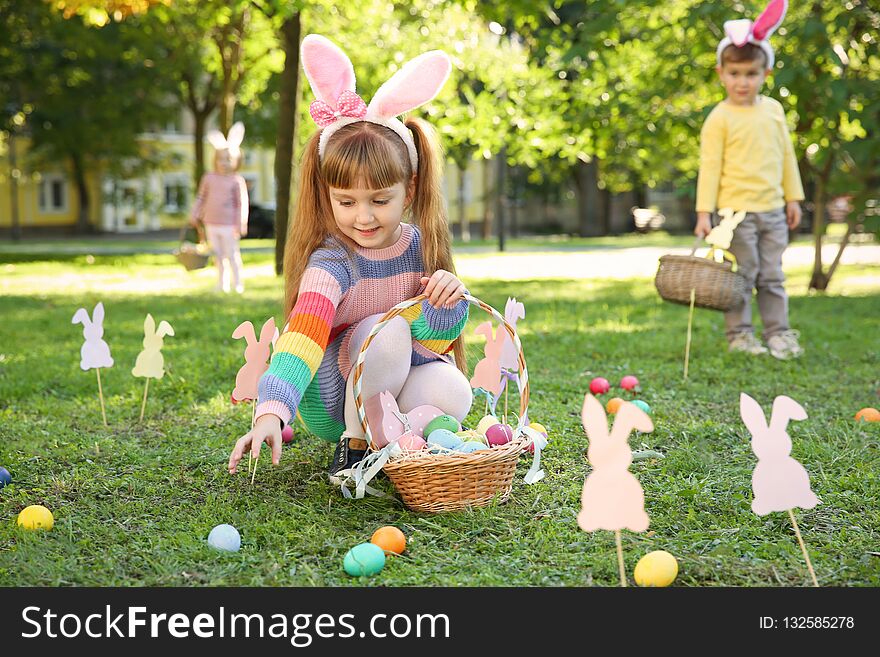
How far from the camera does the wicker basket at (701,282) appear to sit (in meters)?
5.04

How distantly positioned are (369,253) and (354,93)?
0.50 metres

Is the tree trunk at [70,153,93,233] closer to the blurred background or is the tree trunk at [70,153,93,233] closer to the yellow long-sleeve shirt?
the blurred background

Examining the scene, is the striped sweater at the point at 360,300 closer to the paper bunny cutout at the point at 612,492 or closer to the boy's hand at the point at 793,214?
the paper bunny cutout at the point at 612,492

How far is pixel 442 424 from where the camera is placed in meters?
2.93

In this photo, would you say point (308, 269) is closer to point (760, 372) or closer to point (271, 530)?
point (271, 530)

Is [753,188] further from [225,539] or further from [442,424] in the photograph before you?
[225,539]

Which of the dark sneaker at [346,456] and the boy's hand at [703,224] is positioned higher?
the boy's hand at [703,224]

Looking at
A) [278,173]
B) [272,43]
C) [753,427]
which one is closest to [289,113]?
[278,173]

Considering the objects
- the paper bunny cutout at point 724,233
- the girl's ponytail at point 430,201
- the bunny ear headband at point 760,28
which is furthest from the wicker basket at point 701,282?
the girl's ponytail at point 430,201

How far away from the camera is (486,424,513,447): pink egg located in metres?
2.93

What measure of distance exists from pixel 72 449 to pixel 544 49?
699 cm

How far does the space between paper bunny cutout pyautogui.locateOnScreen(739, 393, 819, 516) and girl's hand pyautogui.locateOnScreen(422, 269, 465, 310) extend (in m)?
0.97

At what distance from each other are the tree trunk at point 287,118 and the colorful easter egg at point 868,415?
24.4ft

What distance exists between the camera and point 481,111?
12320 mm
